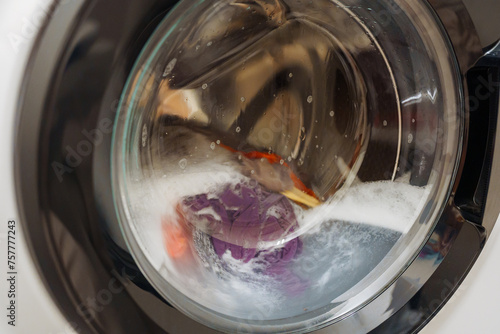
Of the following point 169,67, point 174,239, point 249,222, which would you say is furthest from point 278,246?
point 169,67

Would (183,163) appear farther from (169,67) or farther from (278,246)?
(278,246)

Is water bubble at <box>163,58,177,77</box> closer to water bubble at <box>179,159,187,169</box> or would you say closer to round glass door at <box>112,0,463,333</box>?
round glass door at <box>112,0,463,333</box>

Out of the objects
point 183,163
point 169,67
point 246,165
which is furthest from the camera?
point 246,165

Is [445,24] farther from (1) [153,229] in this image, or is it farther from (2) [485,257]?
(1) [153,229]

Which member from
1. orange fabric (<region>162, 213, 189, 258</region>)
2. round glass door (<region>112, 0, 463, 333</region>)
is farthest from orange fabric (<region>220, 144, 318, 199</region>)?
orange fabric (<region>162, 213, 189, 258</region>)

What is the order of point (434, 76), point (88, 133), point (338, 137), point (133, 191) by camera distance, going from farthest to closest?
point (338, 137)
point (434, 76)
point (133, 191)
point (88, 133)

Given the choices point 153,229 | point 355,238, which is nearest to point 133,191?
point 153,229

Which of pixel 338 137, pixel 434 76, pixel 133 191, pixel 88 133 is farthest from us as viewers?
pixel 338 137

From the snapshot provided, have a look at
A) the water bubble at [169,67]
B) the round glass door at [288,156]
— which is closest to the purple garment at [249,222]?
the round glass door at [288,156]
